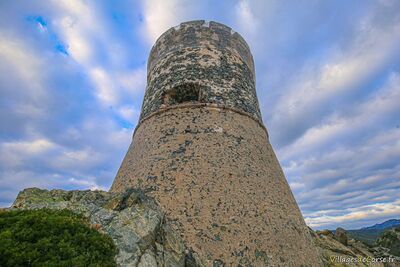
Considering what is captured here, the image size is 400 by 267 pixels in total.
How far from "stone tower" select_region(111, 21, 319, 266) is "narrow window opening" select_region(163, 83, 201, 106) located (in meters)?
0.02

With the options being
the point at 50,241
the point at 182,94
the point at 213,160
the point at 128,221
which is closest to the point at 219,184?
the point at 213,160

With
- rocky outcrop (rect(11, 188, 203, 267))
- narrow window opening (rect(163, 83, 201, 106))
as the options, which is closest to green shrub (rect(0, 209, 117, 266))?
rocky outcrop (rect(11, 188, 203, 267))

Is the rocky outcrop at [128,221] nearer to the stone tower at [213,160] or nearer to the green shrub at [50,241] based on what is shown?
the green shrub at [50,241]

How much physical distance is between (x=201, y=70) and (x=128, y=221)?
4.33 metres

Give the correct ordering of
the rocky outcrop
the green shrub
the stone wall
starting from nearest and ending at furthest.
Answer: the green shrub → the rocky outcrop → the stone wall

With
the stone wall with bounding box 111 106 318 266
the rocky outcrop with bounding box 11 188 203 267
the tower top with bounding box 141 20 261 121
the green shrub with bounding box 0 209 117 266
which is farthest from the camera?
the tower top with bounding box 141 20 261 121

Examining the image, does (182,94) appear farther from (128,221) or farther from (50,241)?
(50,241)

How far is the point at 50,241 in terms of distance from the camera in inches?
101

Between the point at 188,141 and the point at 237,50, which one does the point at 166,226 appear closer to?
the point at 188,141

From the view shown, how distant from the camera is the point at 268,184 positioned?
5461 mm

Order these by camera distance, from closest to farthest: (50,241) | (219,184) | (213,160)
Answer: (50,241), (219,184), (213,160)

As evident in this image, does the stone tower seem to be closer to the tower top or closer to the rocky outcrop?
the tower top

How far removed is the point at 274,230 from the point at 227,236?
0.96 m

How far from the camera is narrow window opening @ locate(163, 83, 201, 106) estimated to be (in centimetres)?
652
